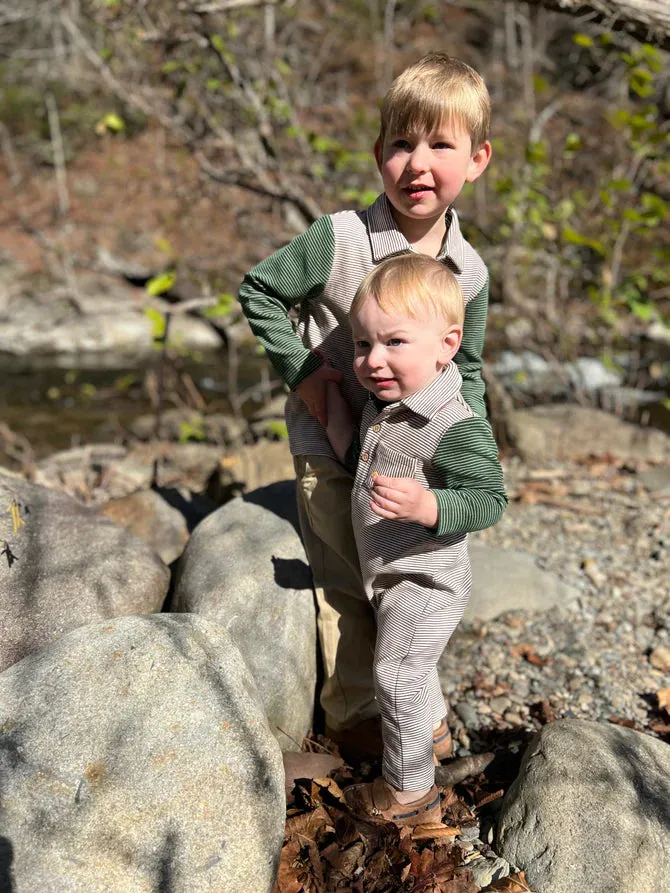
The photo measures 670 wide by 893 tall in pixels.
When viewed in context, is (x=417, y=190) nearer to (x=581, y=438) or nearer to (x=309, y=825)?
(x=309, y=825)

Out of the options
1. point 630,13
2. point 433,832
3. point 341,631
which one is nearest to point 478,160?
point 630,13

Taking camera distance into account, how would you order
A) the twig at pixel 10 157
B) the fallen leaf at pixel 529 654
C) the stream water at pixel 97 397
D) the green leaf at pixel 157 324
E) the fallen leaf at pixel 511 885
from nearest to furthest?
the fallen leaf at pixel 511 885
the fallen leaf at pixel 529 654
the green leaf at pixel 157 324
the stream water at pixel 97 397
the twig at pixel 10 157

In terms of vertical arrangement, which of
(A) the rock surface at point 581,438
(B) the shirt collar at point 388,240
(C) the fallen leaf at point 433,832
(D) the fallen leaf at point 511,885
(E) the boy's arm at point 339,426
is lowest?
(A) the rock surface at point 581,438

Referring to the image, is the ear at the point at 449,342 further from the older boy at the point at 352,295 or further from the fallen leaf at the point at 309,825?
the fallen leaf at the point at 309,825

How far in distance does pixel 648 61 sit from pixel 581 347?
4.33m

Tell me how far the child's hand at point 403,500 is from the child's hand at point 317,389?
54 cm

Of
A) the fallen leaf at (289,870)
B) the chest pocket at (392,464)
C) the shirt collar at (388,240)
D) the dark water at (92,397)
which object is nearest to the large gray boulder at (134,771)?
the fallen leaf at (289,870)

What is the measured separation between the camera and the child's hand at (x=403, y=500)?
1.85 m

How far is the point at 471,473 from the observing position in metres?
1.98

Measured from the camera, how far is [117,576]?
2.64 metres

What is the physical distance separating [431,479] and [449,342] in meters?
0.36

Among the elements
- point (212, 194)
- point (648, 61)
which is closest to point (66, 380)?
point (212, 194)

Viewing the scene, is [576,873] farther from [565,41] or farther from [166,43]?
[565,41]

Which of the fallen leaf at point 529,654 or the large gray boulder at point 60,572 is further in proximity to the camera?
the fallen leaf at point 529,654
